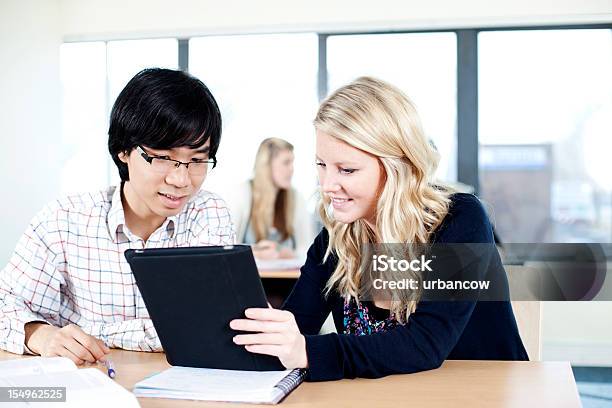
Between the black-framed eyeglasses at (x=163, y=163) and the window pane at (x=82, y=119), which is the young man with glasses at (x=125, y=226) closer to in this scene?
the black-framed eyeglasses at (x=163, y=163)

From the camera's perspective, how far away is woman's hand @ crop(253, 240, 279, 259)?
401cm

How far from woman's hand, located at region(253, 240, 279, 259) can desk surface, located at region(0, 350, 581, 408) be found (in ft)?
8.26

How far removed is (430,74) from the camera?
16.4ft

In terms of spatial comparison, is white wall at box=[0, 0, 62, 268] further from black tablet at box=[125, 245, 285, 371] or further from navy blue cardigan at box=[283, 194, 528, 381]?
black tablet at box=[125, 245, 285, 371]

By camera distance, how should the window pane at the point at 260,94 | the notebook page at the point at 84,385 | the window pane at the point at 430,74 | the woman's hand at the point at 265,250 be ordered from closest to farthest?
1. the notebook page at the point at 84,385
2. the woman's hand at the point at 265,250
3. the window pane at the point at 430,74
4. the window pane at the point at 260,94

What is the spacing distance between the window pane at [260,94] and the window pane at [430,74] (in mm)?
356

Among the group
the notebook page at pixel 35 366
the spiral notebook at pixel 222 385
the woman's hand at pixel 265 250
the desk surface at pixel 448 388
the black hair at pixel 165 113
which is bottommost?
the woman's hand at pixel 265 250

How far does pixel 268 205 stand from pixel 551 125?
76.4 inches

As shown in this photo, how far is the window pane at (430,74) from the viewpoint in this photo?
5.00 meters

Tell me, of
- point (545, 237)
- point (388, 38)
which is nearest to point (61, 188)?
point (388, 38)

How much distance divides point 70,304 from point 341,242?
0.67m

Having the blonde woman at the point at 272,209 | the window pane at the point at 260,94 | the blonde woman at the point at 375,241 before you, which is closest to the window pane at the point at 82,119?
the window pane at the point at 260,94

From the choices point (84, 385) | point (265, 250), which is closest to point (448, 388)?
point (84, 385)

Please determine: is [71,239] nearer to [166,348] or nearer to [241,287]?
[166,348]
